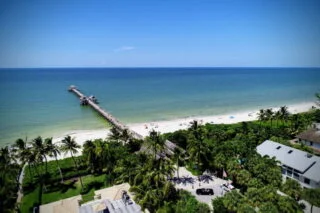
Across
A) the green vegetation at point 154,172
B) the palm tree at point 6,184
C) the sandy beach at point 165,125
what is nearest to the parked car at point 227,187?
the green vegetation at point 154,172

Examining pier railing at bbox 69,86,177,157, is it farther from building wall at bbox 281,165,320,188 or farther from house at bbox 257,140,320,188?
building wall at bbox 281,165,320,188

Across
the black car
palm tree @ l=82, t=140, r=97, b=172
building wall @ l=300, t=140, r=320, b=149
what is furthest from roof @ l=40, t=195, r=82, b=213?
building wall @ l=300, t=140, r=320, b=149

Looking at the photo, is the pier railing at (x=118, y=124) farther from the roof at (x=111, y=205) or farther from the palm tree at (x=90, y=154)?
the roof at (x=111, y=205)

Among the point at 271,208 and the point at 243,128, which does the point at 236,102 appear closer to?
the point at 243,128

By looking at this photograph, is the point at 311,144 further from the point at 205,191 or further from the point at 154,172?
the point at 154,172

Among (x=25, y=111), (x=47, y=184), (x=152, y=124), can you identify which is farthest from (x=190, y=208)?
(x=25, y=111)

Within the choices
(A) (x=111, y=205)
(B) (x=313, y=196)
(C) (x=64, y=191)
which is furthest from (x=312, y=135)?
(C) (x=64, y=191)
